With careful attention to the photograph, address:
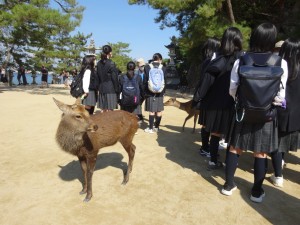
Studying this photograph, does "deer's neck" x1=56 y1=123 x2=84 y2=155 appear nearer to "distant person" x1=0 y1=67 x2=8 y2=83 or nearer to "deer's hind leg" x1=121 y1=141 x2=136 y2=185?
"deer's hind leg" x1=121 y1=141 x2=136 y2=185

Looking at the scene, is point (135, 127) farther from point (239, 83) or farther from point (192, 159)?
point (239, 83)

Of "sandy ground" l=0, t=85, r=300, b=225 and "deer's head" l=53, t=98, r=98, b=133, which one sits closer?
"sandy ground" l=0, t=85, r=300, b=225

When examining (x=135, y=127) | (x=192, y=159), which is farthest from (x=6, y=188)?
(x=192, y=159)

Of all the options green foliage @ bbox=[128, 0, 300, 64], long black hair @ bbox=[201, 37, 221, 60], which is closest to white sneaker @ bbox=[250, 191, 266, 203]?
long black hair @ bbox=[201, 37, 221, 60]

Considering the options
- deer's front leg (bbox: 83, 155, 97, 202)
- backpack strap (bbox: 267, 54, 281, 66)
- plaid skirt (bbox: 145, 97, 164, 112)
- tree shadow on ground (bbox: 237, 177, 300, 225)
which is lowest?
tree shadow on ground (bbox: 237, 177, 300, 225)

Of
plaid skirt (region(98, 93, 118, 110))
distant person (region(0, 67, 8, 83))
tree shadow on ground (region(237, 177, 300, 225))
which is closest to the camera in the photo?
tree shadow on ground (region(237, 177, 300, 225))

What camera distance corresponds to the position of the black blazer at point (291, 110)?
3.48 metres

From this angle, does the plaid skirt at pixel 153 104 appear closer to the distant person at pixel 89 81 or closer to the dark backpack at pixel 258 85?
the distant person at pixel 89 81

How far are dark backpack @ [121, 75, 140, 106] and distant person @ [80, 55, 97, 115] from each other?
2.28ft

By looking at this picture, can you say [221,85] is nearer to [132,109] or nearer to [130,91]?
[130,91]

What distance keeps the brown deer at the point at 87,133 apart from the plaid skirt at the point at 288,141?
214cm

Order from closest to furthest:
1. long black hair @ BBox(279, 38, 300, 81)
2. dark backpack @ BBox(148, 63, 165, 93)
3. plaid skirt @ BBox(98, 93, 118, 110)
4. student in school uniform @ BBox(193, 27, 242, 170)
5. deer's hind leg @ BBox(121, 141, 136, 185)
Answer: long black hair @ BBox(279, 38, 300, 81), student in school uniform @ BBox(193, 27, 242, 170), deer's hind leg @ BBox(121, 141, 136, 185), plaid skirt @ BBox(98, 93, 118, 110), dark backpack @ BBox(148, 63, 165, 93)

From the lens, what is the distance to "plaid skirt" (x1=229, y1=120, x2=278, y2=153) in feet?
10.3

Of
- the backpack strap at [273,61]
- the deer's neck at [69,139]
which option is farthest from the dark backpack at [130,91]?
the backpack strap at [273,61]
